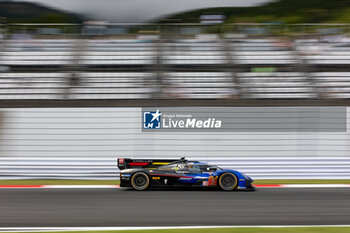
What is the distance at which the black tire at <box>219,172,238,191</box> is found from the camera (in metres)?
9.12

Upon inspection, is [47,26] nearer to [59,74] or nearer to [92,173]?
[59,74]

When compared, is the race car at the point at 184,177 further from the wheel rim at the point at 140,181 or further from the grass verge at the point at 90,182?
the grass verge at the point at 90,182

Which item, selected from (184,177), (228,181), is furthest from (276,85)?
(184,177)

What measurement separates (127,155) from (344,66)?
32.4 feet

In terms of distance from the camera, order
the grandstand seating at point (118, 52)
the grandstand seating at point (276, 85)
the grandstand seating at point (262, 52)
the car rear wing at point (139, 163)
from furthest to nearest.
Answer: the grandstand seating at point (262, 52) < the grandstand seating at point (118, 52) < the grandstand seating at point (276, 85) < the car rear wing at point (139, 163)

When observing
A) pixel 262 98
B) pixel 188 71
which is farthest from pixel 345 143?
pixel 188 71

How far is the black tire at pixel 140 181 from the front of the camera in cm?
920

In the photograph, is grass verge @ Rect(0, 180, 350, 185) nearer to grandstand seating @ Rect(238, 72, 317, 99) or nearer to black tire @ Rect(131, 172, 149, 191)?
black tire @ Rect(131, 172, 149, 191)

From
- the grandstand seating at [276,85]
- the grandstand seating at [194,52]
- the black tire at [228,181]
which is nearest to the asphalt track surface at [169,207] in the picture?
the black tire at [228,181]

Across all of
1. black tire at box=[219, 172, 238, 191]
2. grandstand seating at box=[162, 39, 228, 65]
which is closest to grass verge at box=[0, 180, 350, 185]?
black tire at box=[219, 172, 238, 191]

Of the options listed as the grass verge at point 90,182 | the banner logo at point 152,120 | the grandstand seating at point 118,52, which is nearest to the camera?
the grass verge at point 90,182

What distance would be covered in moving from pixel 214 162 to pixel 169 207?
4874mm

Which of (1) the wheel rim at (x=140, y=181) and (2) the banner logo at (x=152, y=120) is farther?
(2) the banner logo at (x=152, y=120)

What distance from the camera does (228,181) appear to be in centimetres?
918
